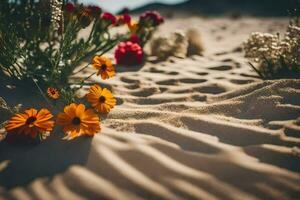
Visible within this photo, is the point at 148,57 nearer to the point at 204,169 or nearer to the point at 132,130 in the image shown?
the point at 132,130

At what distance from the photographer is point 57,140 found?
221cm

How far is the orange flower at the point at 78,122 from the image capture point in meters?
2.15

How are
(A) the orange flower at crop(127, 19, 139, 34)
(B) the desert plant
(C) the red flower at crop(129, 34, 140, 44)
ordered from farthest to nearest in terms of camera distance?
(A) the orange flower at crop(127, 19, 139, 34) → (C) the red flower at crop(129, 34, 140, 44) → (B) the desert plant

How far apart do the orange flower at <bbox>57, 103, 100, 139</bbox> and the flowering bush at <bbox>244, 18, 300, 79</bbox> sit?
168cm

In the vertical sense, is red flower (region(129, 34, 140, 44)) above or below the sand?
above

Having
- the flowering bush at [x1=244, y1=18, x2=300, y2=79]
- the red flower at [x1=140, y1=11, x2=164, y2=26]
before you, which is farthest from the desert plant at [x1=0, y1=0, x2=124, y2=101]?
the flowering bush at [x1=244, y1=18, x2=300, y2=79]

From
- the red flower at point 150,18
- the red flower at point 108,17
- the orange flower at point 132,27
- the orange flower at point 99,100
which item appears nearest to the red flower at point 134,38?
the orange flower at point 132,27

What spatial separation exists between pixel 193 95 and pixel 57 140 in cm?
126

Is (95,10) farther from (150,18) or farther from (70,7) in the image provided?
(150,18)

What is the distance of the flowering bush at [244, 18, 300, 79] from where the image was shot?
3.17 metres

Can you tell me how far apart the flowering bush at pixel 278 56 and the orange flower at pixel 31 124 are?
6.33ft

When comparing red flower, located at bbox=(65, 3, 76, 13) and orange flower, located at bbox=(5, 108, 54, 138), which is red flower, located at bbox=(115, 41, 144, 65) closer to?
red flower, located at bbox=(65, 3, 76, 13)

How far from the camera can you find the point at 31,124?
2.09 meters

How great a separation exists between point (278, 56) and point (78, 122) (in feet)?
6.98
